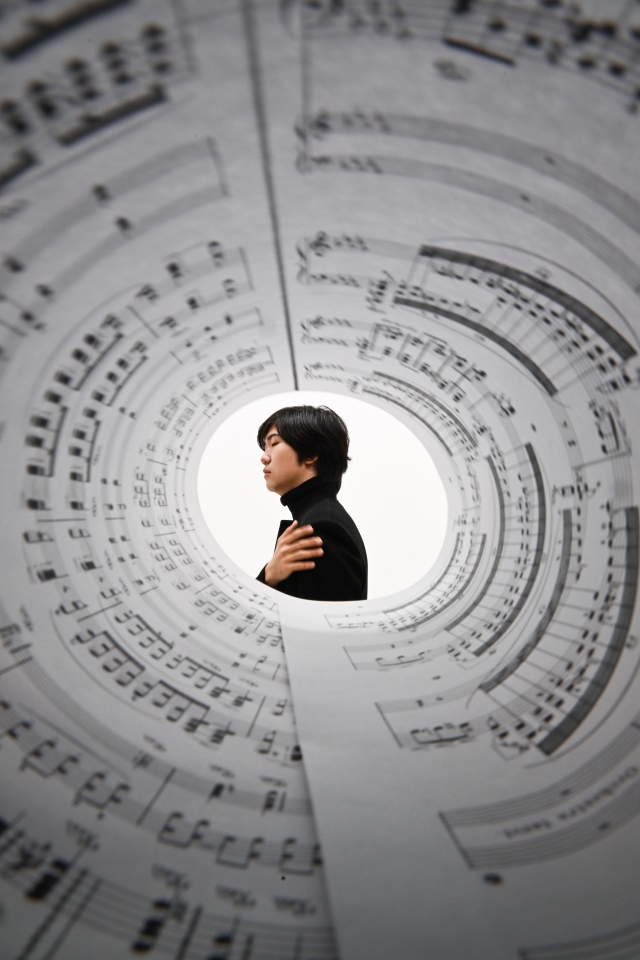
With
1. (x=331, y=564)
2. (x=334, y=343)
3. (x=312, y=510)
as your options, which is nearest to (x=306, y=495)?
(x=312, y=510)

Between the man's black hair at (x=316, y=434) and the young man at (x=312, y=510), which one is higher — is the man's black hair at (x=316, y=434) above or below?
above

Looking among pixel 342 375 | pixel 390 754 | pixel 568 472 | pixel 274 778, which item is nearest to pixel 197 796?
pixel 274 778

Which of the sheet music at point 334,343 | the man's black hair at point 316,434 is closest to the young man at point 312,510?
the man's black hair at point 316,434

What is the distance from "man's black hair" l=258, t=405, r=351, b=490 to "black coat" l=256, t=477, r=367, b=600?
0.12m

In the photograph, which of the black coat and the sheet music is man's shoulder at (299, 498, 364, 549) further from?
the sheet music

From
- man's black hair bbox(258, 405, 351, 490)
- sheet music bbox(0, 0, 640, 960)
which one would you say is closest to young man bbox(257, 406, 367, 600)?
man's black hair bbox(258, 405, 351, 490)

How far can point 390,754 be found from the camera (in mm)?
505

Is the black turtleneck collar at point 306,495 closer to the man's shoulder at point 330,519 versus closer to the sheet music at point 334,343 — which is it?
the man's shoulder at point 330,519

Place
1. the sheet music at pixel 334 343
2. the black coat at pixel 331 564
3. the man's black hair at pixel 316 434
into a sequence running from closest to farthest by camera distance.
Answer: the sheet music at pixel 334 343 < the black coat at pixel 331 564 < the man's black hair at pixel 316 434

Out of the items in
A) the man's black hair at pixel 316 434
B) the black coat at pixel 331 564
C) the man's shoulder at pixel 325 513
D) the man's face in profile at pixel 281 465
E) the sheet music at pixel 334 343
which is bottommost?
the sheet music at pixel 334 343

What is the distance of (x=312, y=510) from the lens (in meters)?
1.39

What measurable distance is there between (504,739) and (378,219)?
44 cm

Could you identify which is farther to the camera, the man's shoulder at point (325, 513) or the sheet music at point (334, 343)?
the man's shoulder at point (325, 513)

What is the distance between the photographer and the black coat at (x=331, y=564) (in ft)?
4.22
